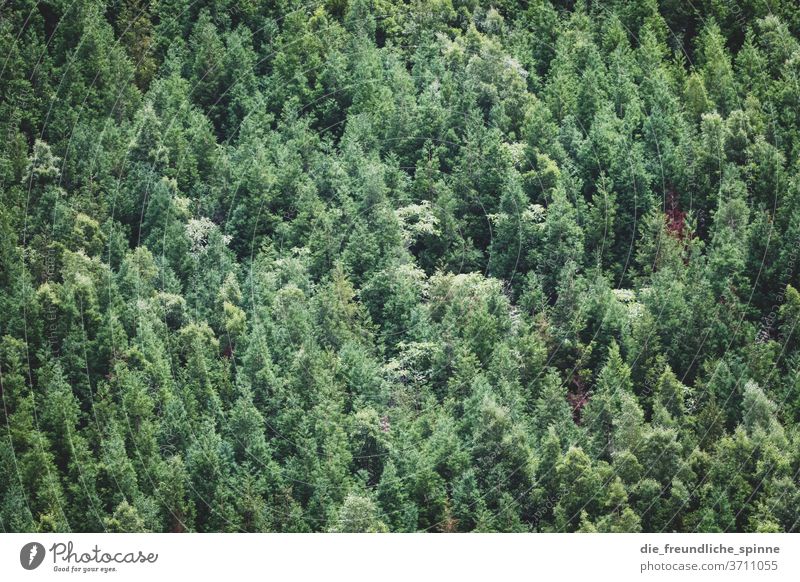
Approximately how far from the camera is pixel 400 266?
153 m

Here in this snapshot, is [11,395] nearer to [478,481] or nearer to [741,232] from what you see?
[478,481]

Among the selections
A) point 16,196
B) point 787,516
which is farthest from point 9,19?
point 787,516

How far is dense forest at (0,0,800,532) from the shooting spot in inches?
5138
